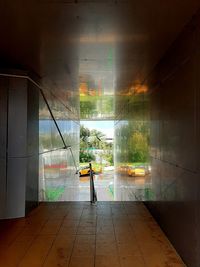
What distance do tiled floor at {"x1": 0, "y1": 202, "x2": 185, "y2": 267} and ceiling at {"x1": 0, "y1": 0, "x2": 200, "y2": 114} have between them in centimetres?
262

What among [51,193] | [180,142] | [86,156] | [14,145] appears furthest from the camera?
[86,156]

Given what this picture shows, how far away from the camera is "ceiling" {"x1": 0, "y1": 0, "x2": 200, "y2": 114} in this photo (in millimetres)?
2574

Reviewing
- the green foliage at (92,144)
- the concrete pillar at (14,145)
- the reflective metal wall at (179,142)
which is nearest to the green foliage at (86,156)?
the green foliage at (92,144)

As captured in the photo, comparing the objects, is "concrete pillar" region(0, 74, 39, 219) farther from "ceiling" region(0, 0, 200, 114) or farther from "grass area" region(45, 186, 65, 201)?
"grass area" region(45, 186, 65, 201)

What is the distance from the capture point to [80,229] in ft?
13.3

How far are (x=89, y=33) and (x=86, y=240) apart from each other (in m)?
2.71

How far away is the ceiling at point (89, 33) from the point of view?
8.45ft

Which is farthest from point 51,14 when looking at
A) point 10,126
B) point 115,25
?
point 10,126

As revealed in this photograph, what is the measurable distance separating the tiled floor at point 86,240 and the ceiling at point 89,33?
2.62 meters

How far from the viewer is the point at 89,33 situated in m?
3.26

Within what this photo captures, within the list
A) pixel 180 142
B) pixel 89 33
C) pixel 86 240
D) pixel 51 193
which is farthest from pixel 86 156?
pixel 180 142

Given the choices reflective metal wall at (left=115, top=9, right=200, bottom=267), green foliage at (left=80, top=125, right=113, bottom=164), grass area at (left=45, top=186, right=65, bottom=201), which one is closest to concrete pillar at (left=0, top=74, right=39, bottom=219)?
grass area at (left=45, top=186, right=65, bottom=201)

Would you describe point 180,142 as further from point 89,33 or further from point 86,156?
point 86,156

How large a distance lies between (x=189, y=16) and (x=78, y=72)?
304 cm
